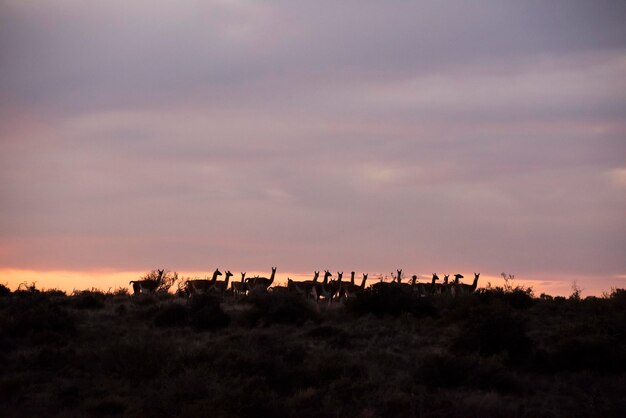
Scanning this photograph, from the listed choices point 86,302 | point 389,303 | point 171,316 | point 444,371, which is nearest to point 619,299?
point 389,303

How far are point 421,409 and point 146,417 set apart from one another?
7.01m

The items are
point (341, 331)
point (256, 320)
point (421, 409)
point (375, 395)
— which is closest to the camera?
point (421, 409)

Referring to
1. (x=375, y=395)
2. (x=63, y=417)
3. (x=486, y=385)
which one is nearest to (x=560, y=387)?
(x=486, y=385)

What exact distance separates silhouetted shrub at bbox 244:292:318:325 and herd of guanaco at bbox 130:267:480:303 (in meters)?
6.28

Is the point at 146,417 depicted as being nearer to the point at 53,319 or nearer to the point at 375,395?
the point at 375,395

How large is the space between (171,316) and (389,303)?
9.81 metres

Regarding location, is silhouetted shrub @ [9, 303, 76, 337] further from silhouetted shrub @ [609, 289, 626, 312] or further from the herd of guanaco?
silhouetted shrub @ [609, 289, 626, 312]

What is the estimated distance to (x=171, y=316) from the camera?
34.1m

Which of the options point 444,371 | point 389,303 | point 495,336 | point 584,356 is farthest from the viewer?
point 389,303

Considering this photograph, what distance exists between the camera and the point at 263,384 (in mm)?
23266

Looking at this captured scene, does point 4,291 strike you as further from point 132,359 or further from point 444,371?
point 444,371

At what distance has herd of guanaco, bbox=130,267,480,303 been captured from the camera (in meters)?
46.0

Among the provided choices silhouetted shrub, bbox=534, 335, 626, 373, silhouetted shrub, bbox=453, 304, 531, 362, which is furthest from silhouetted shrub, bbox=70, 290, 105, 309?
silhouetted shrub, bbox=534, 335, 626, 373

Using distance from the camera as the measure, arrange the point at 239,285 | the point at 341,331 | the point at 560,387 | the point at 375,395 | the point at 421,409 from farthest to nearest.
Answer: the point at 239,285
the point at 341,331
the point at 560,387
the point at 375,395
the point at 421,409
